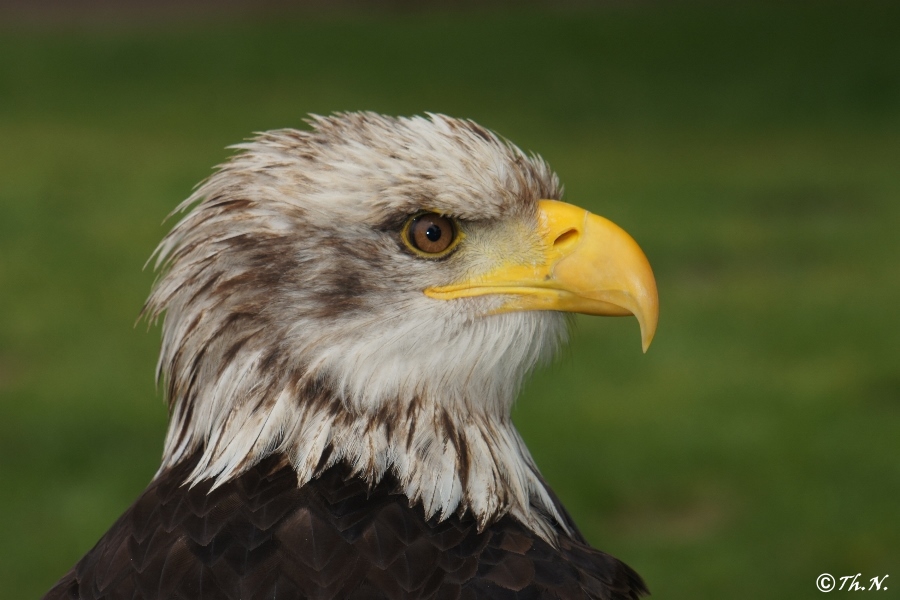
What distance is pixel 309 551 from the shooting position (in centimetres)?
269

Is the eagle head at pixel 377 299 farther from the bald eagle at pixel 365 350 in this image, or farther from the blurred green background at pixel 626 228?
the blurred green background at pixel 626 228

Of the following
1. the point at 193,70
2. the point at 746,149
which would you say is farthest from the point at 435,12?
the point at 746,149

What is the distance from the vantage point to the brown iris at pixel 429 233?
2916 millimetres

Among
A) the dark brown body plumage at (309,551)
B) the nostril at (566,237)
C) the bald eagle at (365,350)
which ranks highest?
the nostril at (566,237)

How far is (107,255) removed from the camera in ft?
34.4

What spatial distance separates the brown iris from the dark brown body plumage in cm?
56

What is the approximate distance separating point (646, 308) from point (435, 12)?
20912 millimetres

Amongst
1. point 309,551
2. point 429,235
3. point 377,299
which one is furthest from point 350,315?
point 309,551

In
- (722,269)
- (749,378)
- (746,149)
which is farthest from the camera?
(746,149)

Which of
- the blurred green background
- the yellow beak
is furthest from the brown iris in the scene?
the blurred green background

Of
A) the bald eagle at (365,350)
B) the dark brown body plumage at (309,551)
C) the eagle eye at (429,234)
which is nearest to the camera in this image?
the dark brown body plumage at (309,551)

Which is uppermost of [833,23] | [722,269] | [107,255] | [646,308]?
[833,23]

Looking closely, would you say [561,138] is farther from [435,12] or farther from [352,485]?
[352,485]

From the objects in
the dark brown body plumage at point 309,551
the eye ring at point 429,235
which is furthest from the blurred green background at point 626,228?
the dark brown body plumage at point 309,551
